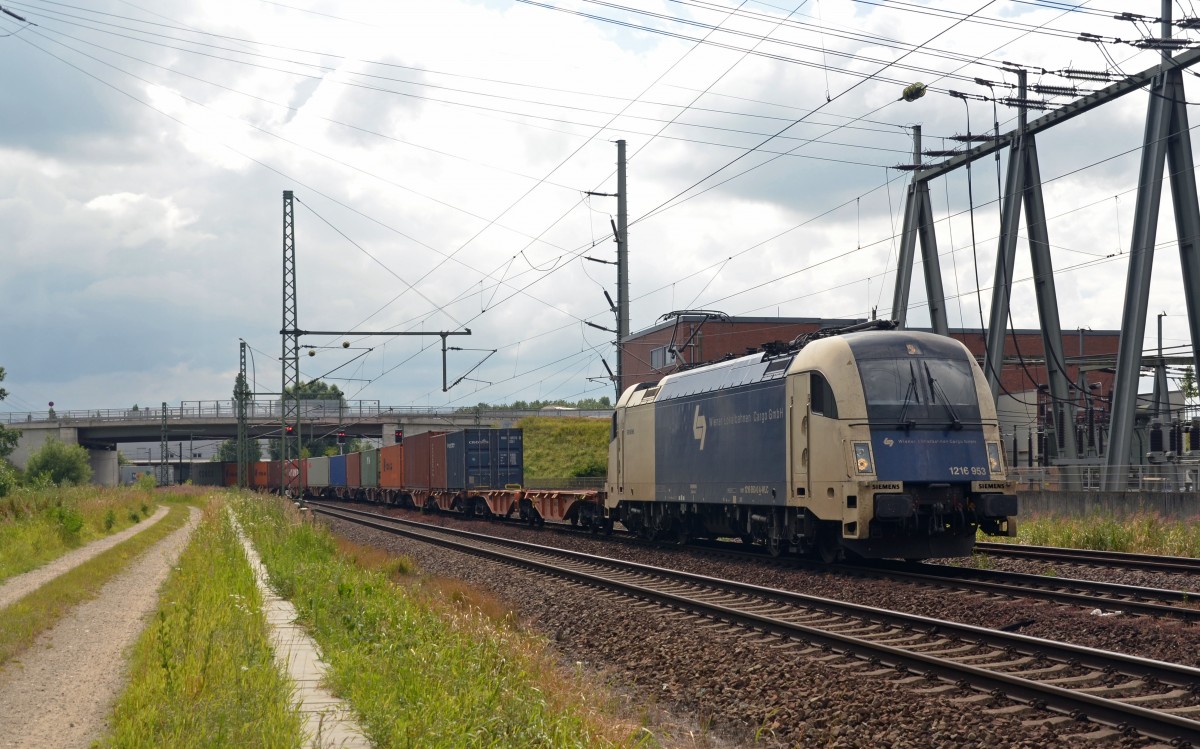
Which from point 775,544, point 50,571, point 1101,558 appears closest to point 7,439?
point 50,571

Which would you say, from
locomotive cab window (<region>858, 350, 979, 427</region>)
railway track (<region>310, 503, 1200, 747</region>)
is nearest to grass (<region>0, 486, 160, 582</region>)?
A: railway track (<region>310, 503, 1200, 747</region>)

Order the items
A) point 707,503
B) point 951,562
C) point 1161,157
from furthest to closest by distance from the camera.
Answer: point 1161,157
point 707,503
point 951,562

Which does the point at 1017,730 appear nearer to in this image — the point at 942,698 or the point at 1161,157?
the point at 942,698

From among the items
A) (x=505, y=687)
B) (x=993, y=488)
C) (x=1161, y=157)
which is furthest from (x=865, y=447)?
(x=1161, y=157)

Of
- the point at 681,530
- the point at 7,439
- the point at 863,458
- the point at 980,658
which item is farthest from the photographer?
the point at 7,439

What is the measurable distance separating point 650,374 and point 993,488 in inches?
1793

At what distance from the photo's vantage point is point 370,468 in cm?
6141

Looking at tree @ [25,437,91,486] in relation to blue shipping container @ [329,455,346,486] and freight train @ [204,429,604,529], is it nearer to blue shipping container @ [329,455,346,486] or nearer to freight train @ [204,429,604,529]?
blue shipping container @ [329,455,346,486]

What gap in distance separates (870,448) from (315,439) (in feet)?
243

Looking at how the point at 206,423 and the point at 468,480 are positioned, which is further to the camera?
the point at 206,423

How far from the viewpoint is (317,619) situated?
40.7 feet

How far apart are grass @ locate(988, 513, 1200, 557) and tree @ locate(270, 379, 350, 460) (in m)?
27.5

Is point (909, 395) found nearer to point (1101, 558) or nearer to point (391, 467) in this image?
point (1101, 558)

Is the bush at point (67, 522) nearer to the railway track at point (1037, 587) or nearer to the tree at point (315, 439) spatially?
the tree at point (315, 439)
